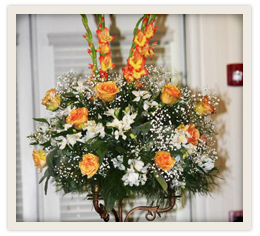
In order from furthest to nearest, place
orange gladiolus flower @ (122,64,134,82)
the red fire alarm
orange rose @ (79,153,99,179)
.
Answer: the red fire alarm
orange gladiolus flower @ (122,64,134,82)
orange rose @ (79,153,99,179)

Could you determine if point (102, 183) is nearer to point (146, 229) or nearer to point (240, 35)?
point (146, 229)

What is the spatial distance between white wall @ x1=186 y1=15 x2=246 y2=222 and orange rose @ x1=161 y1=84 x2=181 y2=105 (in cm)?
70

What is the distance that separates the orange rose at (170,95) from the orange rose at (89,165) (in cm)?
27

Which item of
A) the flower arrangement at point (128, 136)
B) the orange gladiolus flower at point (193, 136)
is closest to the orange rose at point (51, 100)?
the flower arrangement at point (128, 136)

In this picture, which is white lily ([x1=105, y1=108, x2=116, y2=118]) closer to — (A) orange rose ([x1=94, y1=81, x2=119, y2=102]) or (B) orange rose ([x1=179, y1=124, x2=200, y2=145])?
(A) orange rose ([x1=94, y1=81, x2=119, y2=102])

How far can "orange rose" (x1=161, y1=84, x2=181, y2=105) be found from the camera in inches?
38.7

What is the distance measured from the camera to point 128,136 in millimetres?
988

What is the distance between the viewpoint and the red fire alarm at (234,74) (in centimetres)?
159

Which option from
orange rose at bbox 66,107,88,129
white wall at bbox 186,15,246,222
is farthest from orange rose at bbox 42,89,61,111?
white wall at bbox 186,15,246,222

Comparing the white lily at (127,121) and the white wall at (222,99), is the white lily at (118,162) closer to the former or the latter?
the white lily at (127,121)

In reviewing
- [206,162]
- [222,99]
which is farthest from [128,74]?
[222,99]

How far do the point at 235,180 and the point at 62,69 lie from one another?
1.02 m

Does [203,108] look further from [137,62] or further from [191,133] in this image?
[137,62]

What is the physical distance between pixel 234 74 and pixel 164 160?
2.77 feet
